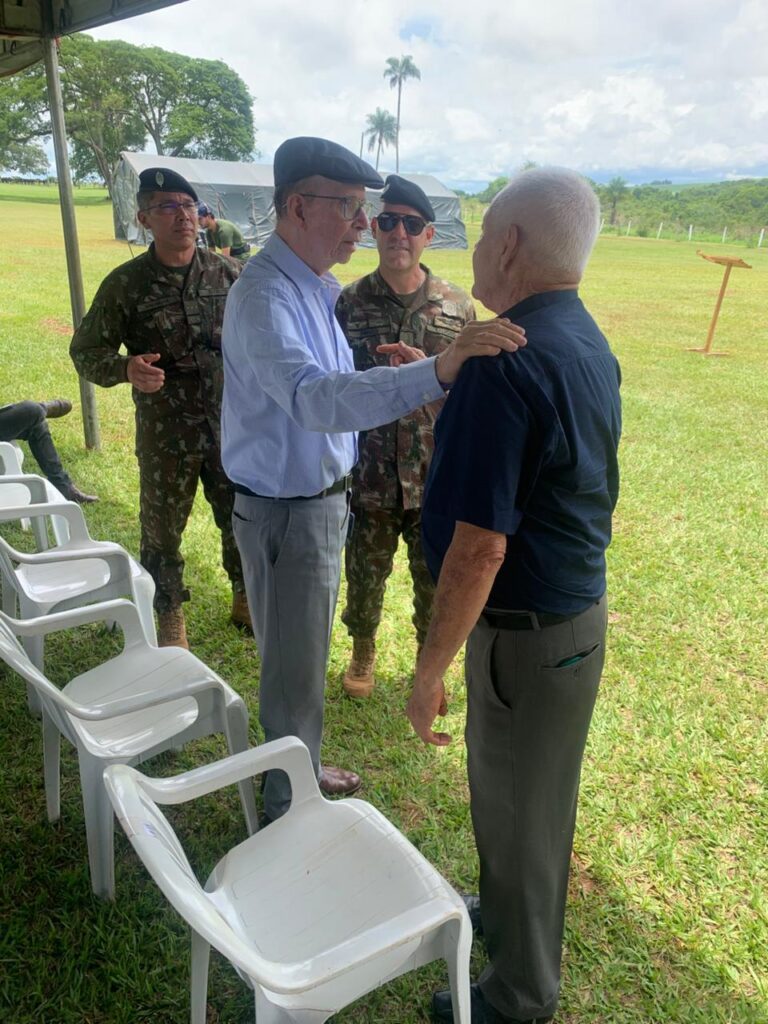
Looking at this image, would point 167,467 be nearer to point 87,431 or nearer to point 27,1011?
point 27,1011

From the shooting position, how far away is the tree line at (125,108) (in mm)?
38156

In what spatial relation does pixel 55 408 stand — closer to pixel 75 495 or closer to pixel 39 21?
pixel 75 495

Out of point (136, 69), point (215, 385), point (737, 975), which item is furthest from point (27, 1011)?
point (136, 69)

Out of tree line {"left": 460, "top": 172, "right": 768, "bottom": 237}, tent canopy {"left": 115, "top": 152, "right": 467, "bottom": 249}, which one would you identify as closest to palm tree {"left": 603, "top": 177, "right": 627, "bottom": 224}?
tree line {"left": 460, "top": 172, "right": 768, "bottom": 237}

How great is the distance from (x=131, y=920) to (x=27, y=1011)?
321mm

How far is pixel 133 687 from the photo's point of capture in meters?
2.40

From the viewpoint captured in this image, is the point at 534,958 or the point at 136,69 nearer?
the point at 534,958

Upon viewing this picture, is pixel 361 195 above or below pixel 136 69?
below

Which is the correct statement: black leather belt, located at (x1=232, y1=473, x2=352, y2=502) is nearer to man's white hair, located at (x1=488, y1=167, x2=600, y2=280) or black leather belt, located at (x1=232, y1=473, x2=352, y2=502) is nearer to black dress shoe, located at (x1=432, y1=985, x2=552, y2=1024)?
man's white hair, located at (x1=488, y1=167, x2=600, y2=280)

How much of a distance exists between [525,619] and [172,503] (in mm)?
2322

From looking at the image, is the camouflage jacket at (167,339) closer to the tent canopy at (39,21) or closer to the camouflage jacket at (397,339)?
the camouflage jacket at (397,339)

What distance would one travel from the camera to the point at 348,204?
6.48 ft

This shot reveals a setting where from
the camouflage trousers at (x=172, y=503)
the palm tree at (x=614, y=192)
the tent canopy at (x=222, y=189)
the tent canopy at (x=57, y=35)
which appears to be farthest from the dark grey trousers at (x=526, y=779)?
the palm tree at (x=614, y=192)

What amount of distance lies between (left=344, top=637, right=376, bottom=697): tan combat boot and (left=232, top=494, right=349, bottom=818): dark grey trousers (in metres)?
0.95
